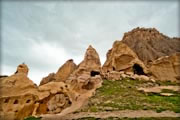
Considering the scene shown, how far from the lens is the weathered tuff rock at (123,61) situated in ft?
153

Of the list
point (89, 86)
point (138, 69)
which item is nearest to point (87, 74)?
point (89, 86)

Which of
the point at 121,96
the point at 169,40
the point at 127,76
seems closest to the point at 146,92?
the point at 121,96

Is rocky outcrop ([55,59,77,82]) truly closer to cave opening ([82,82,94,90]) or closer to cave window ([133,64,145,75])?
cave opening ([82,82,94,90])

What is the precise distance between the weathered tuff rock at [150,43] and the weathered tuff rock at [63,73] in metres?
17.9

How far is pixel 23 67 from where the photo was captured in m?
35.2

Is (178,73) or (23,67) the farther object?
(178,73)

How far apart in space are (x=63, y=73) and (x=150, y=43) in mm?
30042

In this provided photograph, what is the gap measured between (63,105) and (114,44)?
22630mm

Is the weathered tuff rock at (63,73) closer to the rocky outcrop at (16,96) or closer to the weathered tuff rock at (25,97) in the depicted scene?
the weathered tuff rock at (25,97)

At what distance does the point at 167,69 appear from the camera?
43281 mm

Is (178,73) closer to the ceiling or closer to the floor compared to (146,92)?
closer to the ceiling

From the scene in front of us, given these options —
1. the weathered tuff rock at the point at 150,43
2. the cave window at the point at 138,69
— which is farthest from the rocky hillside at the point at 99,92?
the weathered tuff rock at the point at 150,43

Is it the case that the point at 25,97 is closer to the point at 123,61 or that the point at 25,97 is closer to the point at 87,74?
the point at 87,74

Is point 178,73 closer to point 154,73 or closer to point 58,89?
point 154,73
